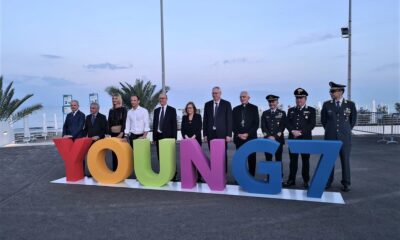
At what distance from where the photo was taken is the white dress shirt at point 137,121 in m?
6.78

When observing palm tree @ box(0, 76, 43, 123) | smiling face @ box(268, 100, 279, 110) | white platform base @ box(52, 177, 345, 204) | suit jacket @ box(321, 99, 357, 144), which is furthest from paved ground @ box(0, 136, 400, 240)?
palm tree @ box(0, 76, 43, 123)

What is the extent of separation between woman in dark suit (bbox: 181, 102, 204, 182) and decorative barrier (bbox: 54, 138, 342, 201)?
53 cm

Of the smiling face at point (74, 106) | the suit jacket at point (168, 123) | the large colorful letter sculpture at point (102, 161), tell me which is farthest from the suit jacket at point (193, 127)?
the smiling face at point (74, 106)

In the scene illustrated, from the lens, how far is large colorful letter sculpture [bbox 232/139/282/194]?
211 inches

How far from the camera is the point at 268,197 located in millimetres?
5273

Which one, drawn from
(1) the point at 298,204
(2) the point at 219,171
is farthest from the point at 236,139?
(1) the point at 298,204

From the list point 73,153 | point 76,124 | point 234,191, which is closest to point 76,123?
point 76,124

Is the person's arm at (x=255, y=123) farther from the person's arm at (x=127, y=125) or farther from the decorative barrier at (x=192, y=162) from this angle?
the person's arm at (x=127, y=125)

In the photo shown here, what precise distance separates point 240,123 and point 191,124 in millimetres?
968

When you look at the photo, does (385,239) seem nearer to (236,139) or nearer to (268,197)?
(268,197)

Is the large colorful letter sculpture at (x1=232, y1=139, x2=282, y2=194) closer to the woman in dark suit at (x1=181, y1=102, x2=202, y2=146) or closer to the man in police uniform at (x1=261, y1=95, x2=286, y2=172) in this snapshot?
the man in police uniform at (x1=261, y1=95, x2=286, y2=172)

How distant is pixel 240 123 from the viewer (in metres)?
6.27

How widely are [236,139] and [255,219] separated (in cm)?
232

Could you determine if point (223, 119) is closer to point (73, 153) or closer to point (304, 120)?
point (304, 120)
